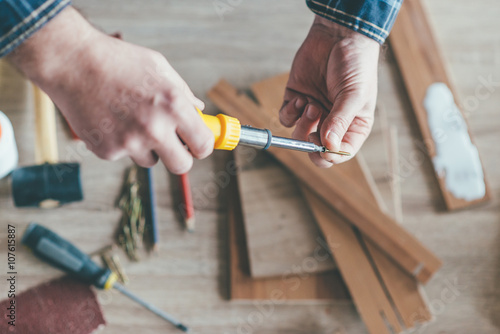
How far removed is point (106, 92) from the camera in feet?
1.41

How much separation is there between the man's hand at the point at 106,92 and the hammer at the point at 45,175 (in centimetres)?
30

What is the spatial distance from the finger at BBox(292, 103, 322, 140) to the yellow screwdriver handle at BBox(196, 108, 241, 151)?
0.20 metres

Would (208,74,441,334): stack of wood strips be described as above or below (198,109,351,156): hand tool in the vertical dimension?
below

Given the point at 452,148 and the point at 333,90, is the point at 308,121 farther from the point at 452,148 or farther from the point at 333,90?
the point at 452,148

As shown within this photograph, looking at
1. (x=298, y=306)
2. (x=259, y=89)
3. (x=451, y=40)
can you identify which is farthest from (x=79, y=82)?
(x=451, y=40)

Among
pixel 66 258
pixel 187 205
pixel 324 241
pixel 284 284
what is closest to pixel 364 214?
pixel 324 241

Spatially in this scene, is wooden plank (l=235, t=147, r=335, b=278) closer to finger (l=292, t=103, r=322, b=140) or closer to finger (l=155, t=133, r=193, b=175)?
finger (l=292, t=103, r=322, b=140)

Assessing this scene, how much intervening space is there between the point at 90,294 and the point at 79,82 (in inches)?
17.1

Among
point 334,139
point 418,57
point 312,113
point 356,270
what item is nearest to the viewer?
point 334,139

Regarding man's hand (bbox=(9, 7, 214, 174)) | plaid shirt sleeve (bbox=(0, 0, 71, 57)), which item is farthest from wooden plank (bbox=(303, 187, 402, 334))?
plaid shirt sleeve (bbox=(0, 0, 71, 57))

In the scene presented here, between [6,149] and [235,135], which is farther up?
[235,135]

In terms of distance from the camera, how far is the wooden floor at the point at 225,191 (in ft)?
2.42

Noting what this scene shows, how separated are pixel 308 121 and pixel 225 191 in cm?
24

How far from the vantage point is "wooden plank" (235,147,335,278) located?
752 mm
